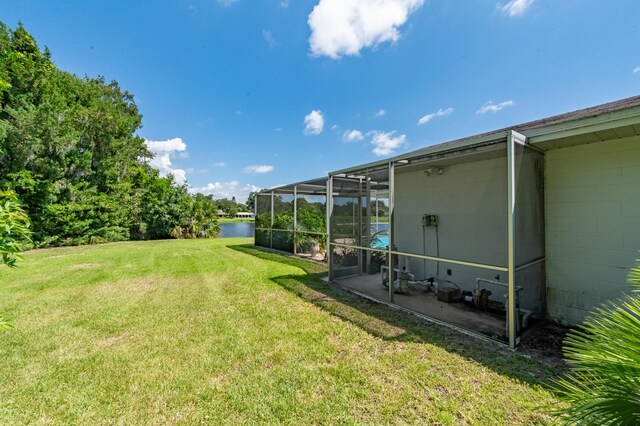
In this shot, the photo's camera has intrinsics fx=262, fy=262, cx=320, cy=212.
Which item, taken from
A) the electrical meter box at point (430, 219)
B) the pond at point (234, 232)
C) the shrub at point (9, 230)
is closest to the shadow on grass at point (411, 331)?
the electrical meter box at point (430, 219)

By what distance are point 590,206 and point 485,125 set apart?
4498 millimetres

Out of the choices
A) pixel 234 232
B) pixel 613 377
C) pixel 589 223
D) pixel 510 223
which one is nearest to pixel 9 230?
pixel 613 377

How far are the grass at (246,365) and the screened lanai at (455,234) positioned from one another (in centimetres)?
86

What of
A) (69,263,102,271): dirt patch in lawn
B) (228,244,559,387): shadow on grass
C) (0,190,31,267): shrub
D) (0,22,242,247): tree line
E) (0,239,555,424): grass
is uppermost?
(0,22,242,247): tree line

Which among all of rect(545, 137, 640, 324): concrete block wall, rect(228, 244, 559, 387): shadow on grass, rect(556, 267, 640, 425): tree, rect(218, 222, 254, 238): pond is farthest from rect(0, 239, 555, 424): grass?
rect(218, 222, 254, 238): pond

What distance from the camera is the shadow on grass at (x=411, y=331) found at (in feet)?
9.15

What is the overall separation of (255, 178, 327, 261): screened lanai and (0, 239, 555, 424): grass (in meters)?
4.53

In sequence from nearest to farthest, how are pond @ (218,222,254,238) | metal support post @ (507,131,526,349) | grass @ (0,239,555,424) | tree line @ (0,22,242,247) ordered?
grass @ (0,239,555,424)
metal support post @ (507,131,526,349)
tree line @ (0,22,242,247)
pond @ (218,222,254,238)

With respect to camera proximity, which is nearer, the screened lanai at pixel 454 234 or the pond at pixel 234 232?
the screened lanai at pixel 454 234

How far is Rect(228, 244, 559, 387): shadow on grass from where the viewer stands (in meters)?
2.79

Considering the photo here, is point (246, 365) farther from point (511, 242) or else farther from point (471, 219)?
point (471, 219)

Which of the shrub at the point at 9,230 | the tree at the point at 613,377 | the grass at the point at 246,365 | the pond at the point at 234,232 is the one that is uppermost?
the shrub at the point at 9,230

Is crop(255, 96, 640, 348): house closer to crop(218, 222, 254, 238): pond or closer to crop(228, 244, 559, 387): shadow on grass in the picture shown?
crop(228, 244, 559, 387): shadow on grass

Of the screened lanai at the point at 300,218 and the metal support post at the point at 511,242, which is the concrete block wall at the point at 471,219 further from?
the screened lanai at the point at 300,218
